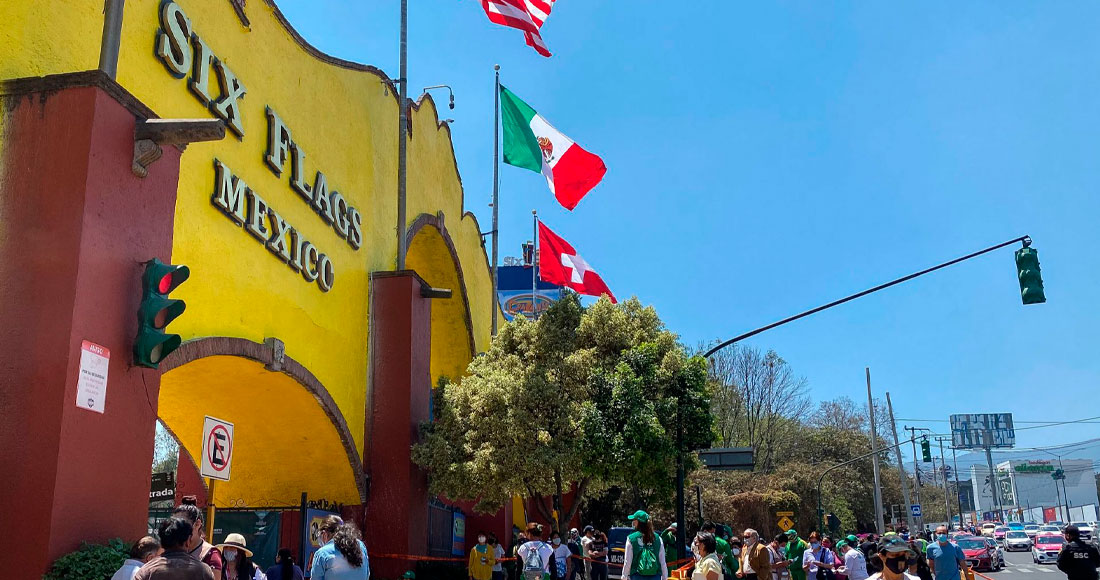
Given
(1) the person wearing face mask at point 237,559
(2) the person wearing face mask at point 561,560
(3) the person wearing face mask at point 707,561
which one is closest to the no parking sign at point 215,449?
(1) the person wearing face mask at point 237,559

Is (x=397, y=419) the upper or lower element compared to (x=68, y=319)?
lower

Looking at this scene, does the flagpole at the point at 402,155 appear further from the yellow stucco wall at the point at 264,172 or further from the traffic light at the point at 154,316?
the traffic light at the point at 154,316

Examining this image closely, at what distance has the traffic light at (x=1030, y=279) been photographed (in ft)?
53.9

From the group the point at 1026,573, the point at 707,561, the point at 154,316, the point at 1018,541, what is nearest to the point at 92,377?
the point at 154,316

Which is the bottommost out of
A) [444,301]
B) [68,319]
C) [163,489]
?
[163,489]

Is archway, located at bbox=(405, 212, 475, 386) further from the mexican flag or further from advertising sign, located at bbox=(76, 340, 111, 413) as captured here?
advertising sign, located at bbox=(76, 340, 111, 413)

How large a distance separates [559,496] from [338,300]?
7364mm

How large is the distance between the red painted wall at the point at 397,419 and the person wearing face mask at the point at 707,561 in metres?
7.26

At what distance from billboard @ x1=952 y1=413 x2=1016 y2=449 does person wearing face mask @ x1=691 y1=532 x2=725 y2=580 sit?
387 feet

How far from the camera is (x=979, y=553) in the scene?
31.5 meters

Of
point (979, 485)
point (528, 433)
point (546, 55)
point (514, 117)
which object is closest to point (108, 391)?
point (528, 433)

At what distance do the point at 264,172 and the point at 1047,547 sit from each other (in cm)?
3987

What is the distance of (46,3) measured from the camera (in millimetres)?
9055

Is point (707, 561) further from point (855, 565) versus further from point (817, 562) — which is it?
point (817, 562)
